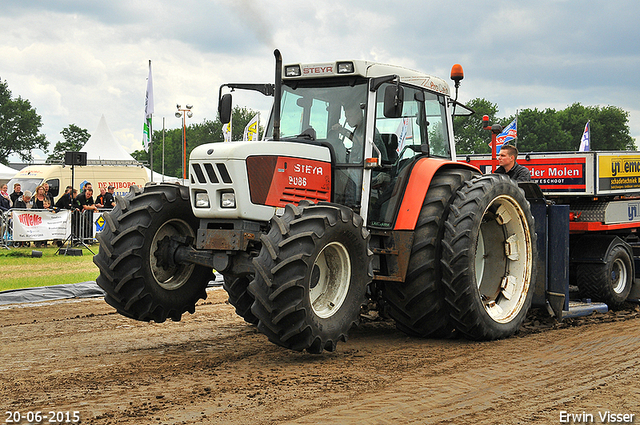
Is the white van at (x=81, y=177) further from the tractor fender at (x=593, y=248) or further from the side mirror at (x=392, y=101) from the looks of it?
the side mirror at (x=392, y=101)

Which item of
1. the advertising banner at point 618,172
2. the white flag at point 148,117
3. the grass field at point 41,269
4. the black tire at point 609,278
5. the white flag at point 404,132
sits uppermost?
the white flag at point 148,117

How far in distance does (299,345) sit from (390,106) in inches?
91.3

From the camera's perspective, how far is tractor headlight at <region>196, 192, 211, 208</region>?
607cm

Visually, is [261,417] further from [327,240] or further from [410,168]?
[410,168]

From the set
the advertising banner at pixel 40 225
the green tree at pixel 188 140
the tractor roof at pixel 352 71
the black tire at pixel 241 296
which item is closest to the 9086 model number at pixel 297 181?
the tractor roof at pixel 352 71

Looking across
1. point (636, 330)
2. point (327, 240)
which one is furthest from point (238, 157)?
point (636, 330)

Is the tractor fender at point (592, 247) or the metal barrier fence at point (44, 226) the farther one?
the metal barrier fence at point (44, 226)

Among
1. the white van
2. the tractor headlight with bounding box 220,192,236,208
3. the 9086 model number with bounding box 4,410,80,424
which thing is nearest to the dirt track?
the 9086 model number with bounding box 4,410,80,424

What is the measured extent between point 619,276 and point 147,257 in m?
7.10

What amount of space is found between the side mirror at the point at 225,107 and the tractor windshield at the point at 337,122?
0.66 meters

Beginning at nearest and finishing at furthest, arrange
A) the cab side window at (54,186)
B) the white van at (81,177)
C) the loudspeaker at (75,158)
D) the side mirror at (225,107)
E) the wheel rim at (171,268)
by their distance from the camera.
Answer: the wheel rim at (171,268), the side mirror at (225,107), the loudspeaker at (75,158), the cab side window at (54,186), the white van at (81,177)

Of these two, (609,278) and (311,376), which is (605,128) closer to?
(609,278)

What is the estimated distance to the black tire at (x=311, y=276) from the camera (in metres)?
5.18

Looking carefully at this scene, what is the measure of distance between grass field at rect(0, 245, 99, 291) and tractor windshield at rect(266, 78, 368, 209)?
6.62 m
